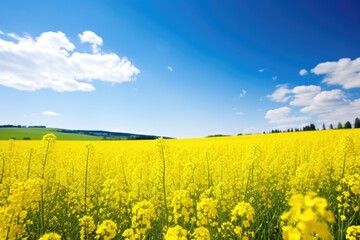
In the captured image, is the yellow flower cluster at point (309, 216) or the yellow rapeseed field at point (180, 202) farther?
the yellow rapeseed field at point (180, 202)

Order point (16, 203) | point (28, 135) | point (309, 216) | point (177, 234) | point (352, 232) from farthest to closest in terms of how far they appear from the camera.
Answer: point (28, 135) < point (352, 232) < point (16, 203) < point (177, 234) < point (309, 216)

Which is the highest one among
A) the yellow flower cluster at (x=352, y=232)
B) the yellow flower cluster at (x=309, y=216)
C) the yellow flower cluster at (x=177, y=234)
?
the yellow flower cluster at (x=309, y=216)

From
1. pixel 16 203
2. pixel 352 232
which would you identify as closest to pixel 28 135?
pixel 16 203

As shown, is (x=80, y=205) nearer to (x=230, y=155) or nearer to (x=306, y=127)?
(x=230, y=155)

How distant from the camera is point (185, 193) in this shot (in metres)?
3.93

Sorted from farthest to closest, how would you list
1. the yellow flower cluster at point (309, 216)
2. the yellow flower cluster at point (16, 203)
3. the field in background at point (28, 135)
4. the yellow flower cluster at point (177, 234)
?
the field in background at point (28, 135) < the yellow flower cluster at point (16, 203) < the yellow flower cluster at point (177, 234) < the yellow flower cluster at point (309, 216)

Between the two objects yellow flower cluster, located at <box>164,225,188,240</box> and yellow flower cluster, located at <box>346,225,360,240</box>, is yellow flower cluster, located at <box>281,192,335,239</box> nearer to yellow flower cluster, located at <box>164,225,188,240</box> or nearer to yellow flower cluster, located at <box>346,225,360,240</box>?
yellow flower cluster, located at <box>164,225,188,240</box>

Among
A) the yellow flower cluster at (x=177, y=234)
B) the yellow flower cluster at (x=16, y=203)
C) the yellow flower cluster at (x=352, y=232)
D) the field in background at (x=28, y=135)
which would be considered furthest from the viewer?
the field in background at (x=28, y=135)

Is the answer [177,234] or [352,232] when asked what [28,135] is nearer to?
[177,234]

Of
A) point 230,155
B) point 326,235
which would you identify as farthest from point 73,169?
point 326,235

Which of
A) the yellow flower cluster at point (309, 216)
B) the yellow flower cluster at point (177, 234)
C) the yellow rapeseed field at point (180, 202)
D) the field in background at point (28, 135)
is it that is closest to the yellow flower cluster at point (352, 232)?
the yellow rapeseed field at point (180, 202)

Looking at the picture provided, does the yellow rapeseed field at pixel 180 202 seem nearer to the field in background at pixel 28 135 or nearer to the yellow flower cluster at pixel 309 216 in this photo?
the yellow flower cluster at pixel 309 216

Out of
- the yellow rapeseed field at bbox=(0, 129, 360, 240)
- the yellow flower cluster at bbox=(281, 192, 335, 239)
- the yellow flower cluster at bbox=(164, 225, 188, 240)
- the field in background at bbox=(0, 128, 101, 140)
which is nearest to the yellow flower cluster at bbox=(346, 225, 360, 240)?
the yellow rapeseed field at bbox=(0, 129, 360, 240)

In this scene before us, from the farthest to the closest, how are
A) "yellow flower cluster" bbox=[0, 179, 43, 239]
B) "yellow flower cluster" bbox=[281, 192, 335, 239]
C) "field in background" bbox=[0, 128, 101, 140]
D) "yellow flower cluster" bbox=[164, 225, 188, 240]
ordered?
1. "field in background" bbox=[0, 128, 101, 140]
2. "yellow flower cluster" bbox=[0, 179, 43, 239]
3. "yellow flower cluster" bbox=[164, 225, 188, 240]
4. "yellow flower cluster" bbox=[281, 192, 335, 239]
